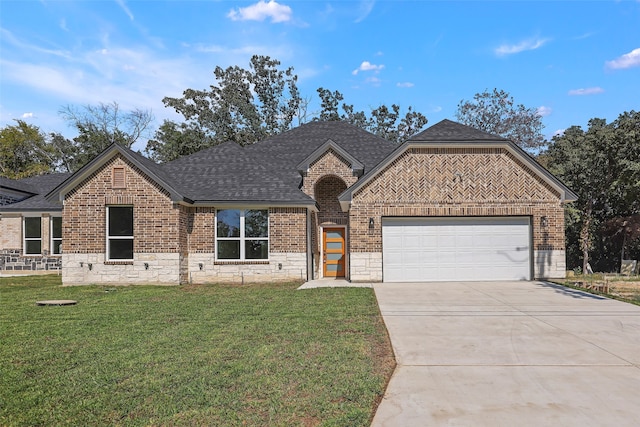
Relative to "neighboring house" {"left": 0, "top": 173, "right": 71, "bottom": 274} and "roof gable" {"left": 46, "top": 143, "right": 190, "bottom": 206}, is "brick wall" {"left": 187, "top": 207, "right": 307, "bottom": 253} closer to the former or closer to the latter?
"roof gable" {"left": 46, "top": 143, "right": 190, "bottom": 206}

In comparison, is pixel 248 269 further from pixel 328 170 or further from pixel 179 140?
pixel 179 140

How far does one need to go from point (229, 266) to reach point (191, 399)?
11.6 metres

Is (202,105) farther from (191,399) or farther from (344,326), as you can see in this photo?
(191,399)

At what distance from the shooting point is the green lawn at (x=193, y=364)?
4.24 m

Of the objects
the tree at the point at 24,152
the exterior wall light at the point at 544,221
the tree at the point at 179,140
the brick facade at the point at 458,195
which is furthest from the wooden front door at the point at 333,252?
the tree at the point at 24,152

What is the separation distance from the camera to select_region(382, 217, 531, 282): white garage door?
15.7m

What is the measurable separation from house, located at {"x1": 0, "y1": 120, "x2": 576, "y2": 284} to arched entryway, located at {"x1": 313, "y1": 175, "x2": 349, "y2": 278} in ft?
7.96

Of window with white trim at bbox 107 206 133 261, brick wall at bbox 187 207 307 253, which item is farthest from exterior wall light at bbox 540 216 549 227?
window with white trim at bbox 107 206 133 261

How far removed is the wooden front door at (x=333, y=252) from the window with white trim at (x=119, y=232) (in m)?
7.52

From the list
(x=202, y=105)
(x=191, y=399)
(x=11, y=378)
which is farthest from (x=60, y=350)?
(x=202, y=105)

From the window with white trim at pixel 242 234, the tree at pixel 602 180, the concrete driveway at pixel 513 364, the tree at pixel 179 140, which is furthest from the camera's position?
the tree at pixel 179 140

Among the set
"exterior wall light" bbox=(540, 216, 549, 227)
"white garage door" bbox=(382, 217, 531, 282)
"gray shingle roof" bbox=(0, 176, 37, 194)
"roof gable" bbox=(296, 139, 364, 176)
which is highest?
"roof gable" bbox=(296, 139, 364, 176)

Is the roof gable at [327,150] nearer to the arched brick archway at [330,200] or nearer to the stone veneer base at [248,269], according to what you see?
the arched brick archway at [330,200]

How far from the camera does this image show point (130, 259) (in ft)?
50.6
